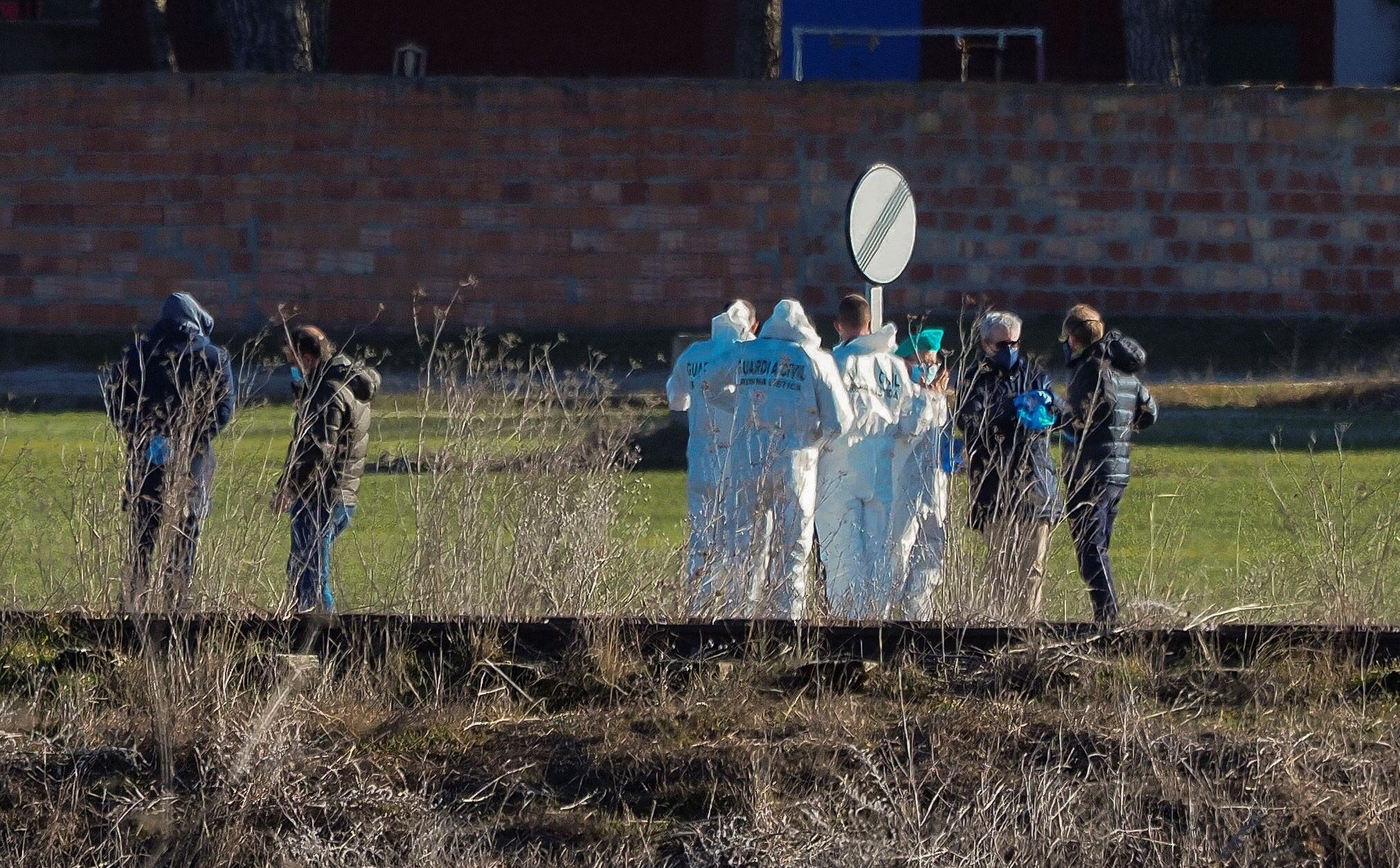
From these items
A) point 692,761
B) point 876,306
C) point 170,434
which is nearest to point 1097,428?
point 876,306

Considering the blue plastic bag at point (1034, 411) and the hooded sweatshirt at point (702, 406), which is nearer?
the blue plastic bag at point (1034, 411)

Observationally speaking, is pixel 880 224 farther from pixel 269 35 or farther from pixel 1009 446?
pixel 269 35

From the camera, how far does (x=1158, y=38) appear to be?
68.2ft

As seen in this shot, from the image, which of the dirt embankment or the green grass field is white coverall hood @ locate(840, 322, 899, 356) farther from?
the dirt embankment

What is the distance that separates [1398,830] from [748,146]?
13154 millimetres

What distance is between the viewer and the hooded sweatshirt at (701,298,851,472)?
27.1 feet

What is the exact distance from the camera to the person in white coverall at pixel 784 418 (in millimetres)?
8094

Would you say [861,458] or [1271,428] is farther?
[1271,428]

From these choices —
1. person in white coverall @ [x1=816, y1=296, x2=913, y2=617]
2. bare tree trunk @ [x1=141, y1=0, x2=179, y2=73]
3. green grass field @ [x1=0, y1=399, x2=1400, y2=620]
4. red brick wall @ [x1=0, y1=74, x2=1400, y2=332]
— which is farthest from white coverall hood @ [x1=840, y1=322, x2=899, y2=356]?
bare tree trunk @ [x1=141, y1=0, x2=179, y2=73]

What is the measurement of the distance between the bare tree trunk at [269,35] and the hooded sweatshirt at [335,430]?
11.6 meters

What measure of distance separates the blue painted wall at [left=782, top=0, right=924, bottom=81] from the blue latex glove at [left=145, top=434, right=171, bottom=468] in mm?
16623

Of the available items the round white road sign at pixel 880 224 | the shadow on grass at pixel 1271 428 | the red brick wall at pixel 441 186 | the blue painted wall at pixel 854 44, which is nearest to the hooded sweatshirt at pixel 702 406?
the round white road sign at pixel 880 224

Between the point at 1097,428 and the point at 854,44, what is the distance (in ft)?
52.9

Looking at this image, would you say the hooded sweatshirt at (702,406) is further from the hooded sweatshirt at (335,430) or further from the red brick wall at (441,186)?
the red brick wall at (441,186)
